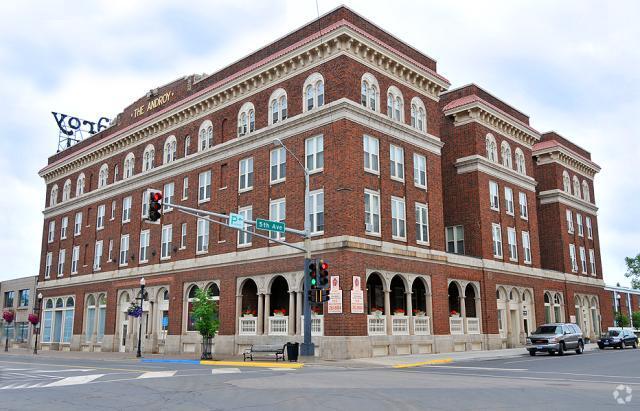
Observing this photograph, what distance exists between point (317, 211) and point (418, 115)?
10.8 m

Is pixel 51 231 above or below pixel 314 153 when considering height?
below

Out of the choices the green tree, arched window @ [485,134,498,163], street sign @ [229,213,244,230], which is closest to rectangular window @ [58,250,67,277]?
street sign @ [229,213,244,230]

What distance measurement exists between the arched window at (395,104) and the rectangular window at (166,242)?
61.8 feet

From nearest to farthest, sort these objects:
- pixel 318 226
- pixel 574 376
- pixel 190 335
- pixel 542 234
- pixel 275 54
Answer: pixel 574 376 → pixel 318 226 → pixel 275 54 → pixel 190 335 → pixel 542 234

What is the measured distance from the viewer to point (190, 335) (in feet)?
130

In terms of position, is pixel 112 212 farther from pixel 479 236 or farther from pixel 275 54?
pixel 479 236

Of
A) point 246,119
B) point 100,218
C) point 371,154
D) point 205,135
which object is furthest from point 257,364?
point 100,218

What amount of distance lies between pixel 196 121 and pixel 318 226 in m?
15.8

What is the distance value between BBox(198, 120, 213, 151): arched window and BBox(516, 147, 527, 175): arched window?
2502cm

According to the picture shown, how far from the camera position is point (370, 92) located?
113ft

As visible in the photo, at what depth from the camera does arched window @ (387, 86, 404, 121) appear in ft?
118

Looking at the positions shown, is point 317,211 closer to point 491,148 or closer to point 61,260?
point 491,148

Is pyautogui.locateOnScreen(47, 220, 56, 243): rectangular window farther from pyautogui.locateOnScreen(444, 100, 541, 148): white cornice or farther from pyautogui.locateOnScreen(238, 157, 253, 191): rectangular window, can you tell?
pyautogui.locateOnScreen(444, 100, 541, 148): white cornice

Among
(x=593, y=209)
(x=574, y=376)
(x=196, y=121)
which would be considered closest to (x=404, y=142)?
(x=196, y=121)
